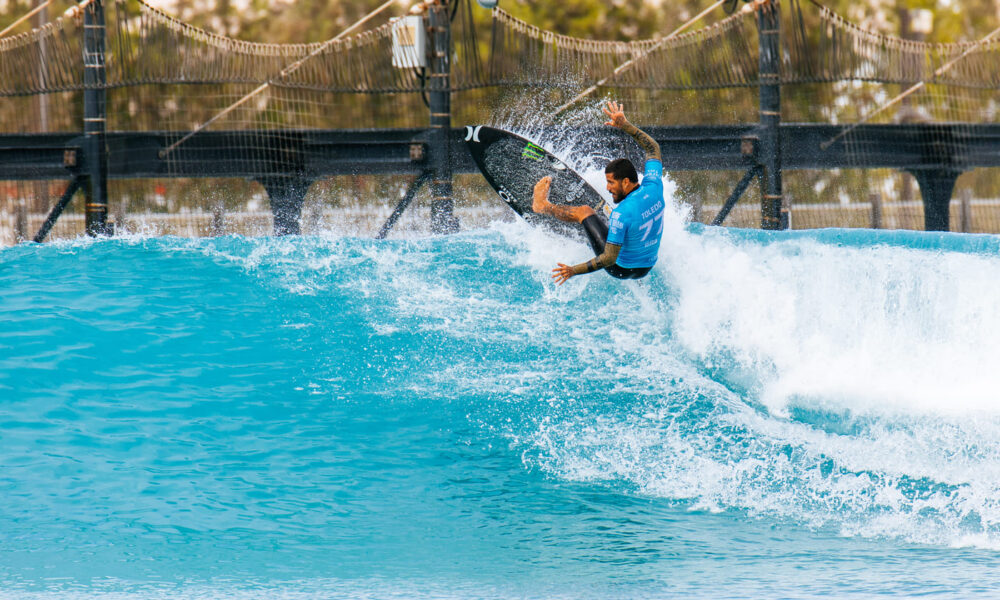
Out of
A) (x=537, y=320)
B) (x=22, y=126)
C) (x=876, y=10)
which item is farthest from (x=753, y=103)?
(x=22, y=126)

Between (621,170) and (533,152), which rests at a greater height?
(533,152)

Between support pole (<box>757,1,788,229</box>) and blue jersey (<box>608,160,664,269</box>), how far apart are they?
4935mm

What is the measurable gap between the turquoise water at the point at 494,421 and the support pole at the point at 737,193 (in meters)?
2.55

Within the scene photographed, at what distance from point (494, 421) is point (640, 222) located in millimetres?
2006

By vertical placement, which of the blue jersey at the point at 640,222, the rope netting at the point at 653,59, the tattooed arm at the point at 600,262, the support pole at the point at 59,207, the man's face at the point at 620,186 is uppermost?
the rope netting at the point at 653,59

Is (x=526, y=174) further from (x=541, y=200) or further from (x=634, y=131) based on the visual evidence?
(x=634, y=131)

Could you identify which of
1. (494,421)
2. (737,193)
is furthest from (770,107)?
(494,421)

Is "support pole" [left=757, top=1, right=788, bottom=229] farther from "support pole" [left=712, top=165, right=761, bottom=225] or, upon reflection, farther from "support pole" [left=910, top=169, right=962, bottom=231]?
"support pole" [left=910, top=169, right=962, bottom=231]

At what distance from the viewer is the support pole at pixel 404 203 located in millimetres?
12906

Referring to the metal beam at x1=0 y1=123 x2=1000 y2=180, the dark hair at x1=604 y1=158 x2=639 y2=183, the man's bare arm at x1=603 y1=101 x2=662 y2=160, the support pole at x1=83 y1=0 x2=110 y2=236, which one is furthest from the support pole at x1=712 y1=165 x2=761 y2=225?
the support pole at x1=83 y1=0 x2=110 y2=236

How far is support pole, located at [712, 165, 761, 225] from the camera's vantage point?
42.4 feet

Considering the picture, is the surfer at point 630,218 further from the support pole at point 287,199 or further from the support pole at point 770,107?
the support pole at point 287,199

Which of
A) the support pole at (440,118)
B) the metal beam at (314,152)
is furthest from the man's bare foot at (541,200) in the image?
the metal beam at (314,152)

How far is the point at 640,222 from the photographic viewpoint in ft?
26.5
